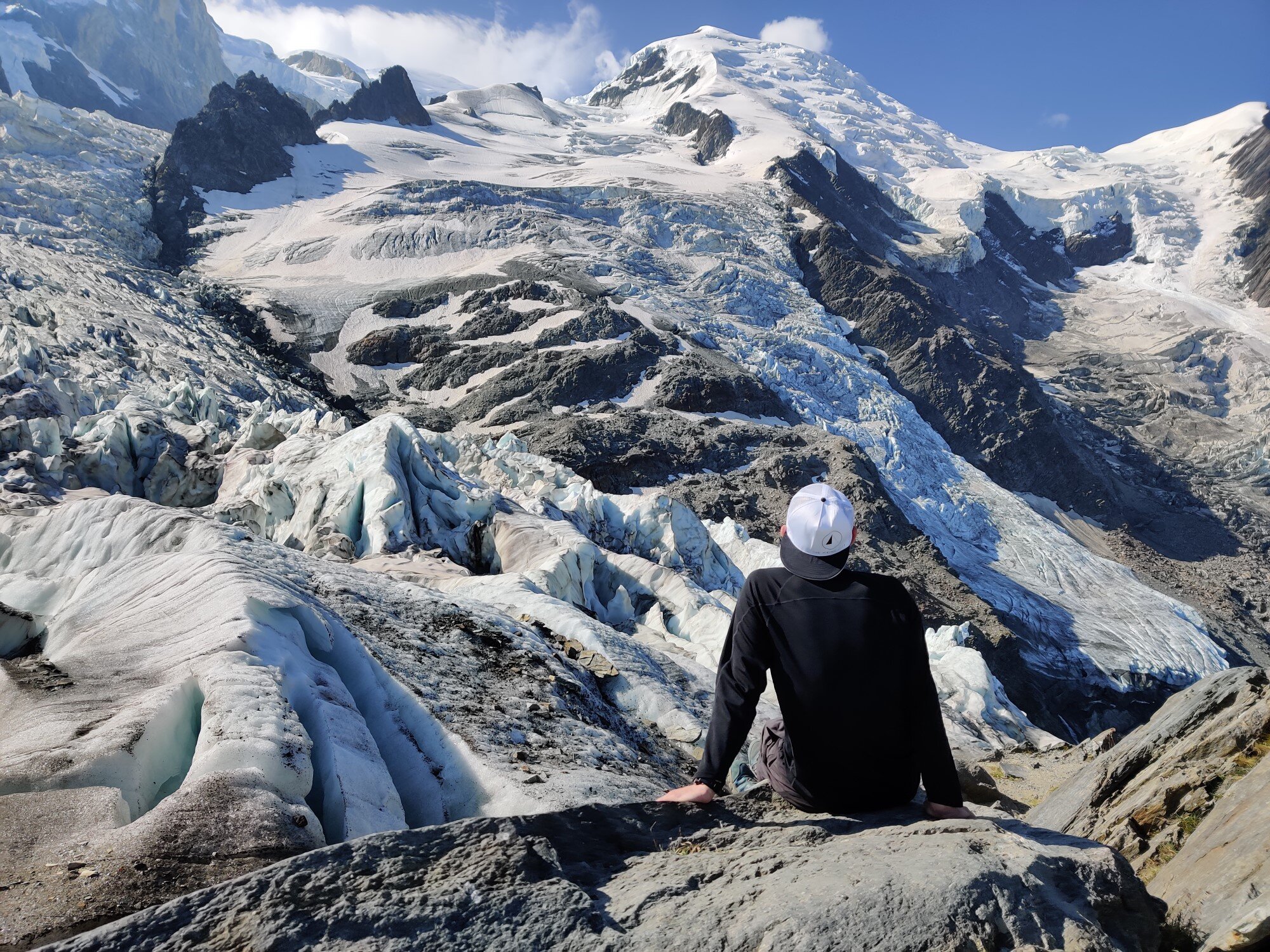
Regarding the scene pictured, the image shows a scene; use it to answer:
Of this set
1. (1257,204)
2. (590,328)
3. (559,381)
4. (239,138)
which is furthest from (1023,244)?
(239,138)

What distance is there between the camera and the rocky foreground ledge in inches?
85.2

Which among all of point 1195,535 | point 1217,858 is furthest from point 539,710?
point 1195,535

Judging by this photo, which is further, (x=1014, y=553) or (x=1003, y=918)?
(x=1014, y=553)

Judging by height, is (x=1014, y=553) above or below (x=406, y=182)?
below

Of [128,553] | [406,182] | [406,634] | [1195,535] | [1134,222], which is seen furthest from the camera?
[1134,222]

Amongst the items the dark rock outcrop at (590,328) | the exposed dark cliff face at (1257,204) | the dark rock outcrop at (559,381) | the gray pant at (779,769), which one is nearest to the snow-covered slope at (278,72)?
the dark rock outcrop at (590,328)

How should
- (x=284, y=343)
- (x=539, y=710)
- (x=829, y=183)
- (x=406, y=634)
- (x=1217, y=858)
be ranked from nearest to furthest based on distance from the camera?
(x=1217, y=858) → (x=539, y=710) → (x=406, y=634) → (x=284, y=343) → (x=829, y=183)

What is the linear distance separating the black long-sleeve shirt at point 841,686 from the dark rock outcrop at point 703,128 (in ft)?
361

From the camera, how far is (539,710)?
17.8 ft

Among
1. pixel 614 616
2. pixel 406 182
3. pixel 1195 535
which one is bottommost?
pixel 1195 535

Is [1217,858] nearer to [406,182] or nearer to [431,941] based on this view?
[431,941]

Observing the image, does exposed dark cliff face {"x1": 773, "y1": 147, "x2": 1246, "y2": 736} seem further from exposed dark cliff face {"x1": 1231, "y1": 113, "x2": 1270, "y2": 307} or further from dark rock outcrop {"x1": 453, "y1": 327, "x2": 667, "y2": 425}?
exposed dark cliff face {"x1": 1231, "y1": 113, "x2": 1270, "y2": 307}

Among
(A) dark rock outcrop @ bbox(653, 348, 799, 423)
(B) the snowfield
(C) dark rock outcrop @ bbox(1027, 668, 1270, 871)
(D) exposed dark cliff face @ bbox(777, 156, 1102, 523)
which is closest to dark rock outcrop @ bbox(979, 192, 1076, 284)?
(B) the snowfield

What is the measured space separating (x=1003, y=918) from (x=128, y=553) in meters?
7.16
